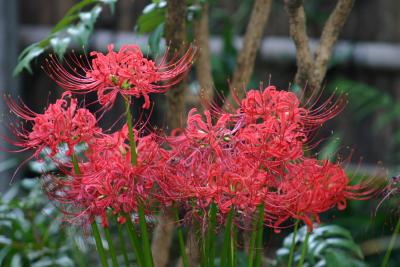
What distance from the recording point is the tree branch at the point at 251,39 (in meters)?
1.60

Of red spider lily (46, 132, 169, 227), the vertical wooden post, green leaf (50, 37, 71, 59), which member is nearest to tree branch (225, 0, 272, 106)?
green leaf (50, 37, 71, 59)

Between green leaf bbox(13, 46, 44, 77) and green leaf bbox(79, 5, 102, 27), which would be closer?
green leaf bbox(13, 46, 44, 77)

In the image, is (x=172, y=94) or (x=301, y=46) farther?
(x=172, y=94)

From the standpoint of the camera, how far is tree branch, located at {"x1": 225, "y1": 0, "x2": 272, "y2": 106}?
5.24 ft

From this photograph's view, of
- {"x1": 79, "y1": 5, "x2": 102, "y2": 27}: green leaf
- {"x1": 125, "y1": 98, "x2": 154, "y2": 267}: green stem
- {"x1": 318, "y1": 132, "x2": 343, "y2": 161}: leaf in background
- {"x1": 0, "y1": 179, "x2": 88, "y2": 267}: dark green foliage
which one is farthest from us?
{"x1": 0, "y1": 179, "x2": 88, "y2": 267}: dark green foliage

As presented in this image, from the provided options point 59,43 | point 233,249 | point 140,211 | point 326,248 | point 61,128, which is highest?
point 59,43

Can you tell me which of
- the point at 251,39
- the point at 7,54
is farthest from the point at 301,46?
the point at 7,54

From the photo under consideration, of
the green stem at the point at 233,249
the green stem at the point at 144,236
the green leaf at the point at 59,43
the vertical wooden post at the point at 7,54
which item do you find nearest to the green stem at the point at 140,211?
the green stem at the point at 144,236

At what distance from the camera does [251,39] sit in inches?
64.0

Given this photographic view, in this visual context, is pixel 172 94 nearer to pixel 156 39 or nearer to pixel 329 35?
pixel 156 39

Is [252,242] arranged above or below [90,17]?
below

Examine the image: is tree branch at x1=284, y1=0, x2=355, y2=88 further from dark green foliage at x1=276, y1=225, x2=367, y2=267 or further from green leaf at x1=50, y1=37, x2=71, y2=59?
green leaf at x1=50, y1=37, x2=71, y2=59

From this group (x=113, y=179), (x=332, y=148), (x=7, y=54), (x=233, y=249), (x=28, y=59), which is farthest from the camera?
(x=7, y=54)

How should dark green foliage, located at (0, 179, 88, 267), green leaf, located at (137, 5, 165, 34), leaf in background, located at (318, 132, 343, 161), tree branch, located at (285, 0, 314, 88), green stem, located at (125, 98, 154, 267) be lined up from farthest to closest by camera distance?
dark green foliage, located at (0, 179, 88, 267)
green leaf, located at (137, 5, 165, 34)
tree branch, located at (285, 0, 314, 88)
leaf in background, located at (318, 132, 343, 161)
green stem, located at (125, 98, 154, 267)
